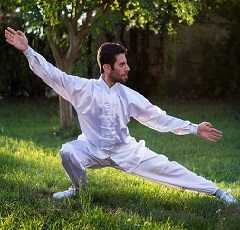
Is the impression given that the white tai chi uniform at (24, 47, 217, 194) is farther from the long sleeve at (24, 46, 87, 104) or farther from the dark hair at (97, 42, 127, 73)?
the dark hair at (97, 42, 127, 73)

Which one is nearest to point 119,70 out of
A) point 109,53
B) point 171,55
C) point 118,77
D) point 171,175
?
point 118,77

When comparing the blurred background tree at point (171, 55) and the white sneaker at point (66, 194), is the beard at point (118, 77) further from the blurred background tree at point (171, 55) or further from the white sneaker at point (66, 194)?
the blurred background tree at point (171, 55)

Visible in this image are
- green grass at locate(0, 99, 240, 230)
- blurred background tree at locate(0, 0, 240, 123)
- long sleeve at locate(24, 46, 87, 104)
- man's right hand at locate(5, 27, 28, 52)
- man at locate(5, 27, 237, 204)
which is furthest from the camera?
blurred background tree at locate(0, 0, 240, 123)

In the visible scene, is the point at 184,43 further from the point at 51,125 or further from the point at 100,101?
the point at 100,101

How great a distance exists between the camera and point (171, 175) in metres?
5.31

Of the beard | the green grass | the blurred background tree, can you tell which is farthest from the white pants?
the blurred background tree

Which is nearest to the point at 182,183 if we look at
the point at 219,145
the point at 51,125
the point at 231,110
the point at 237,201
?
the point at 237,201

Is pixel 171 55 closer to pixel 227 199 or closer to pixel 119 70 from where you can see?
pixel 119 70

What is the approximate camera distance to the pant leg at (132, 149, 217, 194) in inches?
208

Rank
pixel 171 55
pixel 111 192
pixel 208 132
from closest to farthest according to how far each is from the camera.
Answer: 1. pixel 208 132
2. pixel 111 192
3. pixel 171 55

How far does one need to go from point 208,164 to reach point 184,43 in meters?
9.91

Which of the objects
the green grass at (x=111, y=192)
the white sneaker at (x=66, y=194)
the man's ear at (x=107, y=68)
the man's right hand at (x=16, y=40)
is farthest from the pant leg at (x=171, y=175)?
the man's right hand at (x=16, y=40)

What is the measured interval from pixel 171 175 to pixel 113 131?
25.4 inches

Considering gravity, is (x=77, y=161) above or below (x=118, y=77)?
below
